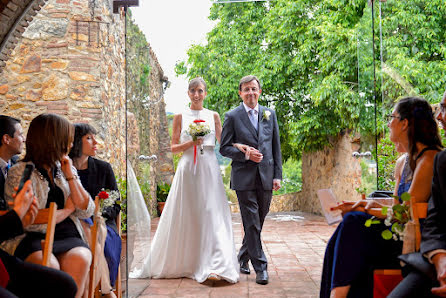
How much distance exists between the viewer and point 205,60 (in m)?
13.0

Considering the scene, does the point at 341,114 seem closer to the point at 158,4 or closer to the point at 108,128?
the point at 108,128

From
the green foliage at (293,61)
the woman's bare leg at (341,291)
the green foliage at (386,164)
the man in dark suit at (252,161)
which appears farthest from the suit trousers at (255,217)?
the green foliage at (293,61)

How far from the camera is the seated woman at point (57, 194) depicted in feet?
7.85

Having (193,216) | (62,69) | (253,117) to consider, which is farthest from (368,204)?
(62,69)

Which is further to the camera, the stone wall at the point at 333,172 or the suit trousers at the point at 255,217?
the stone wall at the point at 333,172

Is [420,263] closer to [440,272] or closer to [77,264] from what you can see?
[440,272]

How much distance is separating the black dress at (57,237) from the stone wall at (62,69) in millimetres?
3031

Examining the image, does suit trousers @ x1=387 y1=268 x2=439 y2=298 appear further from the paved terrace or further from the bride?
the bride

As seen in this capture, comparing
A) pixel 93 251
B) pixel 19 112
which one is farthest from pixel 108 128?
pixel 93 251

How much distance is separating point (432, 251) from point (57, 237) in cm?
178

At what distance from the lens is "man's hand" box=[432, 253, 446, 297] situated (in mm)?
1761

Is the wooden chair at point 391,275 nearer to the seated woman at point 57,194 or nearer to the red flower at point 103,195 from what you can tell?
the seated woman at point 57,194

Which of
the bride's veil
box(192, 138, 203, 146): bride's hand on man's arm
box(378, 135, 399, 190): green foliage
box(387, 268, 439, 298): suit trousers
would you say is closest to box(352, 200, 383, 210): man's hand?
box(387, 268, 439, 298): suit trousers

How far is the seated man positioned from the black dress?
0.66 feet
